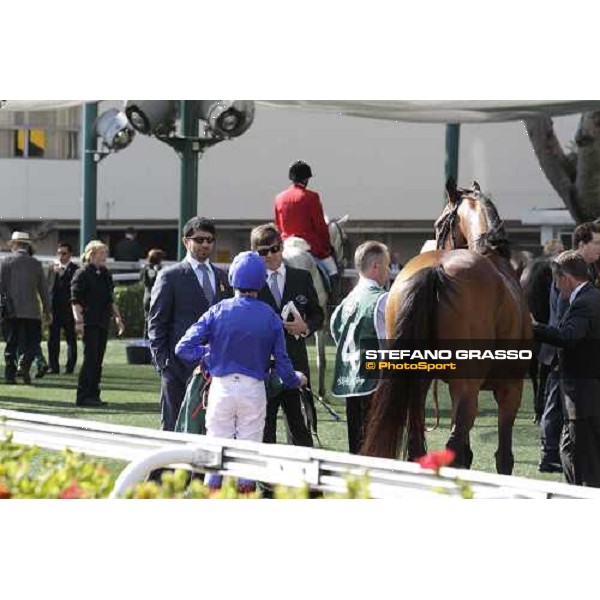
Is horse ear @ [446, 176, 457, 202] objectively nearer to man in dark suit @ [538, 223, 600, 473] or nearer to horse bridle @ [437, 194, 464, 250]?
horse bridle @ [437, 194, 464, 250]

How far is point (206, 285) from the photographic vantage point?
333 inches

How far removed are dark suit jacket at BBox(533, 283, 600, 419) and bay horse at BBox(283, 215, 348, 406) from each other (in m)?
1.13

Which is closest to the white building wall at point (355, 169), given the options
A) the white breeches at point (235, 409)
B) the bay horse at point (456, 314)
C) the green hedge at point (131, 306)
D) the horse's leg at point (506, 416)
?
the bay horse at point (456, 314)

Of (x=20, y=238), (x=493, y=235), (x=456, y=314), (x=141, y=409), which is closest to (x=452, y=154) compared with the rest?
(x=493, y=235)

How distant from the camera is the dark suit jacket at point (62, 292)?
977cm

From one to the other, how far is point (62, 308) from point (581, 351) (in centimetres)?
477

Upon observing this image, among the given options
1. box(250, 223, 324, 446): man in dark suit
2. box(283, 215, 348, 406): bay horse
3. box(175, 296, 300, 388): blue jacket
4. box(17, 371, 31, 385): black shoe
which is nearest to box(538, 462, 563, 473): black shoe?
box(283, 215, 348, 406): bay horse

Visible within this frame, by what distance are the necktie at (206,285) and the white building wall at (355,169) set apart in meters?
0.25

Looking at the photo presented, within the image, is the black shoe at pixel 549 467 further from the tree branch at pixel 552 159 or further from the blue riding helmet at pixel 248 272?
the blue riding helmet at pixel 248 272

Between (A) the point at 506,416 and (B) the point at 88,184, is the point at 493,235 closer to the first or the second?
(A) the point at 506,416

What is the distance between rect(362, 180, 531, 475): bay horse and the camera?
7.95 meters
